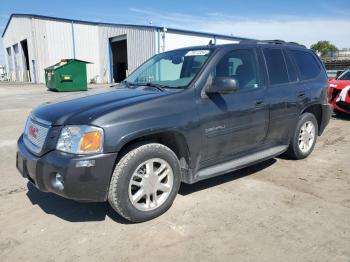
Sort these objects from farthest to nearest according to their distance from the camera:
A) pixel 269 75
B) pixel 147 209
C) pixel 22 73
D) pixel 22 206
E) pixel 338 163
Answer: pixel 22 73 < pixel 338 163 < pixel 269 75 < pixel 22 206 < pixel 147 209

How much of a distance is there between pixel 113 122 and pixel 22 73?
39.9 m

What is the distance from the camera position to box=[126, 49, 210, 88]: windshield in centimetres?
393

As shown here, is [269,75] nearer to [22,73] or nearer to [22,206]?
[22,206]

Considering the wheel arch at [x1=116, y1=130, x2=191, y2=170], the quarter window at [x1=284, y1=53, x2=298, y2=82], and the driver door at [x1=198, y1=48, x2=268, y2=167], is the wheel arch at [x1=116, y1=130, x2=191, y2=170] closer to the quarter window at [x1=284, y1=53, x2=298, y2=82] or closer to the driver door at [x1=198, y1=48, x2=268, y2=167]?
the driver door at [x1=198, y1=48, x2=268, y2=167]

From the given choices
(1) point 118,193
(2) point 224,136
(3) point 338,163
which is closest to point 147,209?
(1) point 118,193

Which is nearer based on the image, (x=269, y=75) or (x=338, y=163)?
(x=269, y=75)

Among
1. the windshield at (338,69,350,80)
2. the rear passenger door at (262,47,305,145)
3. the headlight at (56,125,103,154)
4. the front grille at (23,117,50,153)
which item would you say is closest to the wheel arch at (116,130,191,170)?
the headlight at (56,125,103,154)

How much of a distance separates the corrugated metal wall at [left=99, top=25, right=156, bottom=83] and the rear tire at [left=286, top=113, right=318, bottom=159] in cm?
1870

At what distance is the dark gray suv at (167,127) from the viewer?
3057mm

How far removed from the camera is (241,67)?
14.1 feet

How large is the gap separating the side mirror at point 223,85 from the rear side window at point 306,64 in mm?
1974

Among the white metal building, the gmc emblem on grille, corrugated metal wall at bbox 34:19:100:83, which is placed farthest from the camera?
corrugated metal wall at bbox 34:19:100:83

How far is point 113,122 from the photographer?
3.06 metres

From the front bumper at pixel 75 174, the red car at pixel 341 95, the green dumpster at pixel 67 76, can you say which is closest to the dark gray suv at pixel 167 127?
the front bumper at pixel 75 174
